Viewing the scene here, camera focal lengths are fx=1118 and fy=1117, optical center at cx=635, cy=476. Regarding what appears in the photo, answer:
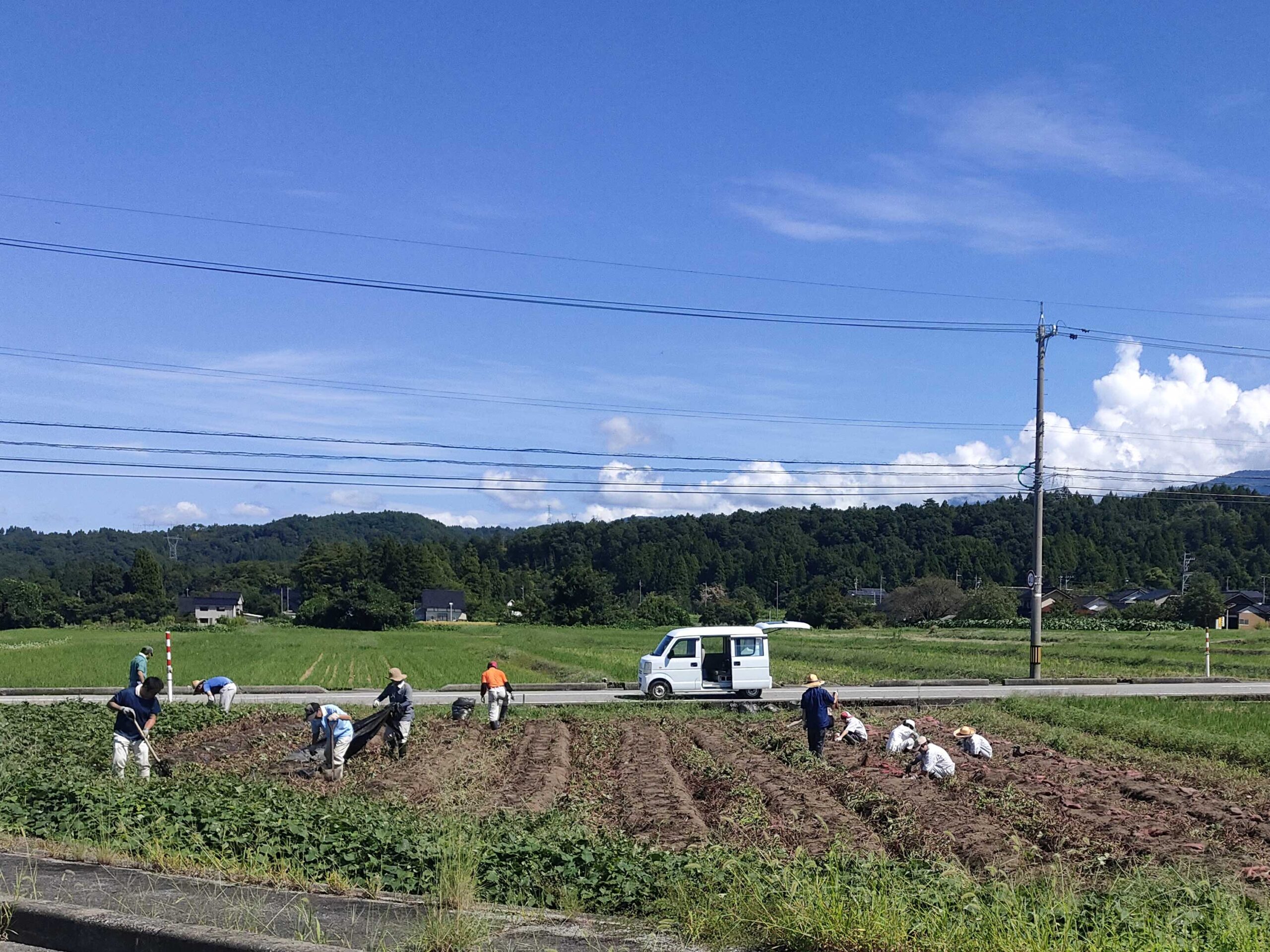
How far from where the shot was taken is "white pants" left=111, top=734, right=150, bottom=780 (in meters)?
14.8

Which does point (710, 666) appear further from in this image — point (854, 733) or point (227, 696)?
point (227, 696)

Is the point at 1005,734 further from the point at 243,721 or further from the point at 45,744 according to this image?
the point at 45,744

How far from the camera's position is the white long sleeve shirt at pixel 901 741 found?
60.3 feet

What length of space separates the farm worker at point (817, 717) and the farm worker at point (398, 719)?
6.55 m

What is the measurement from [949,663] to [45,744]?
3484cm

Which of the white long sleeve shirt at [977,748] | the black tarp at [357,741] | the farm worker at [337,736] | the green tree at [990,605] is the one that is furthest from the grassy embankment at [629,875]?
the green tree at [990,605]

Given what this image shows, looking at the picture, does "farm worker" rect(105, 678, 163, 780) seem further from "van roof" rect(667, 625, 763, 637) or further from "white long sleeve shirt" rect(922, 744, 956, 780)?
"van roof" rect(667, 625, 763, 637)

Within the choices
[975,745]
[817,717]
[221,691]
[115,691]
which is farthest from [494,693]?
[115,691]

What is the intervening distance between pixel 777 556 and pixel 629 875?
5824 inches

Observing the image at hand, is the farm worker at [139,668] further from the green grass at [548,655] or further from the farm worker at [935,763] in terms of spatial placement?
the farm worker at [935,763]

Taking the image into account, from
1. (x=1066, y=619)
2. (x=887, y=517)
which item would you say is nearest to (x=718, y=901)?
(x=1066, y=619)

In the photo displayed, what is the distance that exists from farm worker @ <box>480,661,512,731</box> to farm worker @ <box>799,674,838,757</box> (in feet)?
21.4

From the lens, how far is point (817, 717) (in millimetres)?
18047

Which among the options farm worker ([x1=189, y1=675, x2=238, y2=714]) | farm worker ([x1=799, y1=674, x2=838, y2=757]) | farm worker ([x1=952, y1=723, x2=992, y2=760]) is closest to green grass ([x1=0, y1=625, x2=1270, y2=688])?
farm worker ([x1=189, y1=675, x2=238, y2=714])
